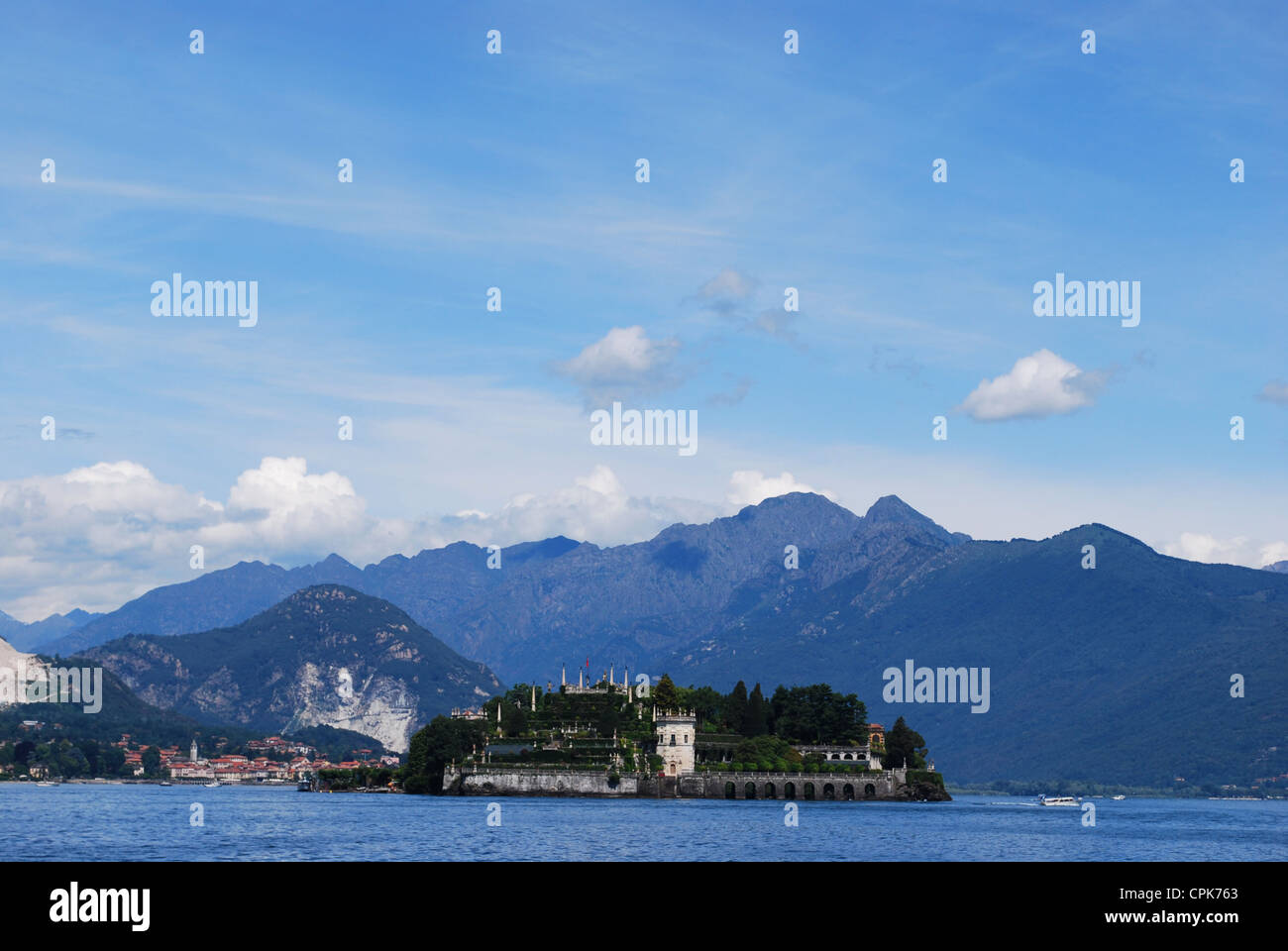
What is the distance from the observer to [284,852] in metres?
90.7

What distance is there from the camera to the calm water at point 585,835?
93.3 metres

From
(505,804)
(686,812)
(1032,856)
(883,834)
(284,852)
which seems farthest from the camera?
(505,804)

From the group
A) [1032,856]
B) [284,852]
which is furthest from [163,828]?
[1032,856]

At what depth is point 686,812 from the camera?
16188cm

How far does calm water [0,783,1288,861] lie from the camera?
93.3m

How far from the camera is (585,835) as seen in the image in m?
112
